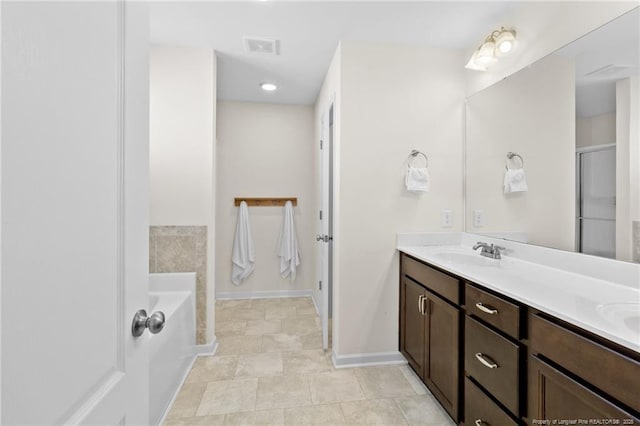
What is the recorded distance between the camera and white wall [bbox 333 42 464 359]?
85.9 inches

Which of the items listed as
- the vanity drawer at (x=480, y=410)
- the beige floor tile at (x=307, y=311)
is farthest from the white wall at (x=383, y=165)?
the beige floor tile at (x=307, y=311)

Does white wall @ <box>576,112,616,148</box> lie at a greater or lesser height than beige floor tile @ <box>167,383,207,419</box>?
greater

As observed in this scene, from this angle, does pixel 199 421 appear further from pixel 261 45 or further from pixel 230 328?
pixel 261 45

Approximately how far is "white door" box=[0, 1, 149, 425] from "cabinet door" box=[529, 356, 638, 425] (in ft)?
4.11

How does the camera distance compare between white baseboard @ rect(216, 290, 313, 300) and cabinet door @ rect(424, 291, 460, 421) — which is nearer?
cabinet door @ rect(424, 291, 460, 421)

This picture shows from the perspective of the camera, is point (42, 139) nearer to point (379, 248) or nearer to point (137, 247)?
point (137, 247)

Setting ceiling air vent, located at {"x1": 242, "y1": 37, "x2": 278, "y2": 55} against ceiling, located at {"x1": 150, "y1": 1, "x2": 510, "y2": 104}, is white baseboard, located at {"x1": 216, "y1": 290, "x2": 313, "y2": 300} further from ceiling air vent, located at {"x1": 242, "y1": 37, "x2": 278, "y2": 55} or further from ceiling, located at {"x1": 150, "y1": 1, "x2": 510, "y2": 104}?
ceiling air vent, located at {"x1": 242, "y1": 37, "x2": 278, "y2": 55}

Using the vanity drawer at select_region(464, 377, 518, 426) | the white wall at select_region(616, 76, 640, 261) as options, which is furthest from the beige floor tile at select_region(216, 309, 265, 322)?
the white wall at select_region(616, 76, 640, 261)

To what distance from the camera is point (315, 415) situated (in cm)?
169

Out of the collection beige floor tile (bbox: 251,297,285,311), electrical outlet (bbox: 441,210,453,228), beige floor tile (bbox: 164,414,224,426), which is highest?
electrical outlet (bbox: 441,210,453,228)

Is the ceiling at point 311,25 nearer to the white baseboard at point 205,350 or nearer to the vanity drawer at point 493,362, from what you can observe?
the vanity drawer at point 493,362

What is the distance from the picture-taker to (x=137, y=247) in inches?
29.6

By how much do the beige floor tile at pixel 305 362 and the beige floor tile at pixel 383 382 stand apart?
0.28 meters

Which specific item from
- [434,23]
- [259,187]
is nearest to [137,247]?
[434,23]
